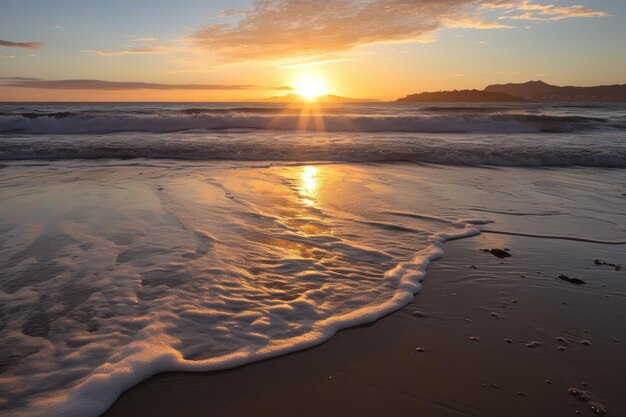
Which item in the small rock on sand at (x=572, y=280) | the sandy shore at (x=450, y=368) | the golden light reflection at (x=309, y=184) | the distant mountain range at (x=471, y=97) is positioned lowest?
the sandy shore at (x=450, y=368)

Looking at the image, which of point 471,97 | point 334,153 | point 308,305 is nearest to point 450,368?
point 308,305

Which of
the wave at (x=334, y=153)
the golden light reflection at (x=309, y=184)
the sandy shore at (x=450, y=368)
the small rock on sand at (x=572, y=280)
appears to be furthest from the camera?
the wave at (x=334, y=153)

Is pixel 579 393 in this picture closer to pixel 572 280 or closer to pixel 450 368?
pixel 450 368

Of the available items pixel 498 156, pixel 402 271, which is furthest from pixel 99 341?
pixel 498 156

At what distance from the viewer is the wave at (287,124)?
19.9m

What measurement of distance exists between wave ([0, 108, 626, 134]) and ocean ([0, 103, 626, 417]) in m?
10.3

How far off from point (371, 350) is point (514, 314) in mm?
1115

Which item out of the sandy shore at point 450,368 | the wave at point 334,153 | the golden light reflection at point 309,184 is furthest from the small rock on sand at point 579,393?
the wave at point 334,153

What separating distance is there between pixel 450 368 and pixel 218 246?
103 inches

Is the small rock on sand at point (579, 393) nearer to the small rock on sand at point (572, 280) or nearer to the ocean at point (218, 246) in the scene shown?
the ocean at point (218, 246)

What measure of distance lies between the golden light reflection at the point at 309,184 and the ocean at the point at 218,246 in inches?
2.8

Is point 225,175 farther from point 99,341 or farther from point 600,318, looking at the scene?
point 600,318

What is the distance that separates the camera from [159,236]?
4.54 metres

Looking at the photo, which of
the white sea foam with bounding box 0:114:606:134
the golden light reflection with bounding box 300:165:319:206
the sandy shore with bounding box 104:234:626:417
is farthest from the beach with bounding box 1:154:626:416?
the white sea foam with bounding box 0:114:606:134
